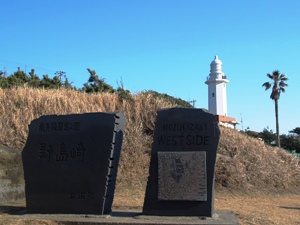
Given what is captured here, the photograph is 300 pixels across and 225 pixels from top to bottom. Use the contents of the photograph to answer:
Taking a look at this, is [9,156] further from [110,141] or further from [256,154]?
[256,154]

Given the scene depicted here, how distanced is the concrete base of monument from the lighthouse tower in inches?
2165

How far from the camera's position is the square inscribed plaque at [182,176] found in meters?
7.39

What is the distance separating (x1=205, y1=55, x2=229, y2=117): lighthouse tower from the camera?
204 feet

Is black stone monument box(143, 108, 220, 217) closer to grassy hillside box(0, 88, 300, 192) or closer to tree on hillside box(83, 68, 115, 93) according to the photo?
grassy hillside box(0, 88, 300, 192)

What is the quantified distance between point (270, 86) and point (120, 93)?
130ft

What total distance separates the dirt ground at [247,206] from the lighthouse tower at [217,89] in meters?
47.8

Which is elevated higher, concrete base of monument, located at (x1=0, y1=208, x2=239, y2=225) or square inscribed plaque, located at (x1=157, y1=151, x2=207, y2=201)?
square inscribed plaque, located at (x1=157, y1=151, x2=207, y2=201)

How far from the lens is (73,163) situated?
26.1 feet

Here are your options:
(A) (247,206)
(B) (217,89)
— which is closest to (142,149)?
(A) (247,206)

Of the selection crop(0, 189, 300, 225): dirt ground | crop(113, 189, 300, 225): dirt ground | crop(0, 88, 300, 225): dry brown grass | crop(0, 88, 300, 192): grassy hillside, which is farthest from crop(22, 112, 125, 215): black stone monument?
crop(0, 88, 300, 192): grassy hillside

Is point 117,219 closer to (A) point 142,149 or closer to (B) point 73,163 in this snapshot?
(B) point 73,163

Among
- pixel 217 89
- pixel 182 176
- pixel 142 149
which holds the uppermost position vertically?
pixel 217 89

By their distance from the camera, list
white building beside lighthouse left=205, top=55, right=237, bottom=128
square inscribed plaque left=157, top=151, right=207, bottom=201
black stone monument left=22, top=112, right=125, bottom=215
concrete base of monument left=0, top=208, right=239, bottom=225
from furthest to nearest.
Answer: white building beside lighthouse left=205, top=55, right=237, bottom=128 → black stone monument left=22, top=112, right=125, bottom=215 → square inscribed plaque left=157, top=151, right=207, bottom=201 → concrete base of monument left=0, top=208, right=239, bottom=225

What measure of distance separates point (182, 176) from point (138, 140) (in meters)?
7.73
